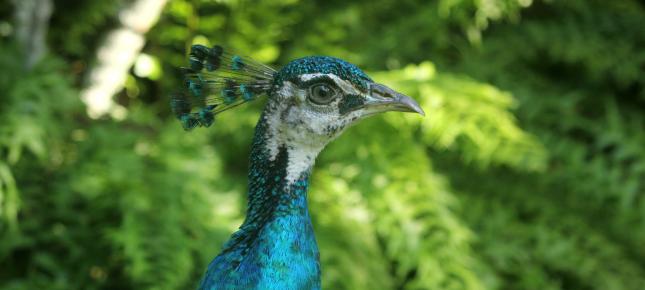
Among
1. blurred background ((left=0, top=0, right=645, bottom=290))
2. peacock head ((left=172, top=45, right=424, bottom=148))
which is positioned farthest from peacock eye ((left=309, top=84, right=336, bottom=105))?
blurred background ((left=0, top=0, right=645, bottom=290))

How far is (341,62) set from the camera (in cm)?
90

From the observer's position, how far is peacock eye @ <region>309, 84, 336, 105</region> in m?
0.90

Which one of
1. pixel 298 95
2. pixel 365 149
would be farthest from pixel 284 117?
pixel 365 149

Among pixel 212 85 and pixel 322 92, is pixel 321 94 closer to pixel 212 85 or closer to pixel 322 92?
pixel 322 92

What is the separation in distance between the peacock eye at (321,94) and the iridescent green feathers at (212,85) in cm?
6

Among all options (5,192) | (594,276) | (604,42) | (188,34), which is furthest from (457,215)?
(5,192)

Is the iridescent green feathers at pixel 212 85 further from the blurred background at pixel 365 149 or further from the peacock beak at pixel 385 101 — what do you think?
the blurred background at pixel 365 149

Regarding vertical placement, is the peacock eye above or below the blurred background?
below

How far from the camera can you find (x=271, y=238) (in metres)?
0.90

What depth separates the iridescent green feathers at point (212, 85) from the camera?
90cm

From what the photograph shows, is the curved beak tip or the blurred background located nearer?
the curved beak tip

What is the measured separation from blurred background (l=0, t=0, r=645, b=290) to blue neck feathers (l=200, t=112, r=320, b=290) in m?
0.54

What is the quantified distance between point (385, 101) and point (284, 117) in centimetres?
12

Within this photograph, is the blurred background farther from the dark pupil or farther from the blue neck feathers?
the dark pupil
